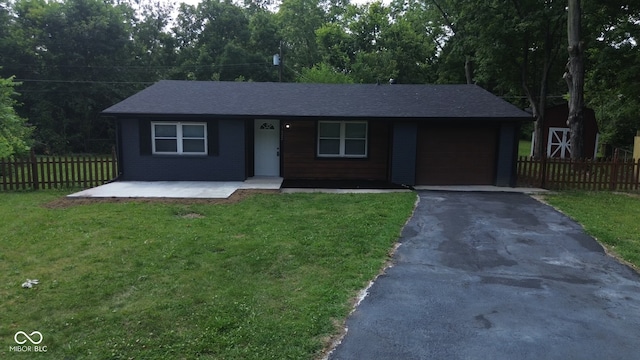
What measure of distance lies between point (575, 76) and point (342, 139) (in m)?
9.95

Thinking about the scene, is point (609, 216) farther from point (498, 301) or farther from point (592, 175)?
point (498, 301)

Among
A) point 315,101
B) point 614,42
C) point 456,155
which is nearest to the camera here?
point 456,155

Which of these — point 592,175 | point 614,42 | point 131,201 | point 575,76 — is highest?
point 614,42

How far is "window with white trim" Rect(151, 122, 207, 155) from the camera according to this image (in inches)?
A: 540

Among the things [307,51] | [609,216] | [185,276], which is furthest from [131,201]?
→ [307,51]

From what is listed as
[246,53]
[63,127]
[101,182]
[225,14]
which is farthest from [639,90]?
[63,127]

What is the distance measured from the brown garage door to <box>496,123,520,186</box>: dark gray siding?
0.79 feet

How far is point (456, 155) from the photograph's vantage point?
13.9 m

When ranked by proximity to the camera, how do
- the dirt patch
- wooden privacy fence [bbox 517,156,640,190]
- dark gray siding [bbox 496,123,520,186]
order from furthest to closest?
dark gray siding [bbox 496,123,520,186] → wooden privacy fence [bbox 517,156,640,190] → the dirt patch

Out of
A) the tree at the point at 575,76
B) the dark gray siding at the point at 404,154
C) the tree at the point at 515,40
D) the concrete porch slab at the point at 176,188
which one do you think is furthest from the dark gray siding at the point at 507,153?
the tree at the point at 515,40

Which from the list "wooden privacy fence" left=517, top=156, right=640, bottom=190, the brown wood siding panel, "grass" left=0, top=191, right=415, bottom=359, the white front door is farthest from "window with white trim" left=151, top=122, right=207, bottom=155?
"wooden privacy fence" left=517, top=156, right=640, bottom=190

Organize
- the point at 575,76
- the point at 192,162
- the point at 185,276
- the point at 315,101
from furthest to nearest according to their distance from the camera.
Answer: the point at 575,76
the point at 315,101
the point at 192,162
the point at 185,276

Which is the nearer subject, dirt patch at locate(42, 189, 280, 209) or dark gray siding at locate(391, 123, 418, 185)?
dirt patch at locate(42, 189, 280, 209)

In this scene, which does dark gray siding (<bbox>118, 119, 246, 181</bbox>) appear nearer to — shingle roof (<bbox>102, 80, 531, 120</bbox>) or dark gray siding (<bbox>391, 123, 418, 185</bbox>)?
shingle roof (<bbox>102, 80, 531, 120</bbox>)
